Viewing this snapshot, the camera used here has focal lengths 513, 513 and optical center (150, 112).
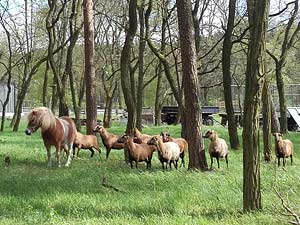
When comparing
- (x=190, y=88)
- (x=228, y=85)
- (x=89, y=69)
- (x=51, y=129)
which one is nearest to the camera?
(x=190, y=88)

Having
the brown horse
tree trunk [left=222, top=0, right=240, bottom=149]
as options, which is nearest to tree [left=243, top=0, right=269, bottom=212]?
the brown horse

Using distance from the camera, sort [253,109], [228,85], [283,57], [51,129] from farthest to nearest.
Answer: [283,57] → [228,85] → [51,129] → [253,109]

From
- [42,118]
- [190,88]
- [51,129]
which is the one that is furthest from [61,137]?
[190,88]

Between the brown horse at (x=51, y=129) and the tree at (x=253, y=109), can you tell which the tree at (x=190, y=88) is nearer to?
the brown horse at (x=51, y=129)

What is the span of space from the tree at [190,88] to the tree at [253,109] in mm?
5060

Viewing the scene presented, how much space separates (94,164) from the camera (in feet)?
45.5

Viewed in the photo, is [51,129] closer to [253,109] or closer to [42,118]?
[42,118]

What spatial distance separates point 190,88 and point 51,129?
4.04 meters

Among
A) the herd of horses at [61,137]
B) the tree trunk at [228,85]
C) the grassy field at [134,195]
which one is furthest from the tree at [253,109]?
the tree trunk at [228,85]

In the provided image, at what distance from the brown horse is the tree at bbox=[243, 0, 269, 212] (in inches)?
296

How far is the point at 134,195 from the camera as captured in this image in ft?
29.7

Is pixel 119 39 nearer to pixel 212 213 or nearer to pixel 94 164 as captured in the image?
pixel 94 164

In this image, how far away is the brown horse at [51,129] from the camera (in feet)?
44.3

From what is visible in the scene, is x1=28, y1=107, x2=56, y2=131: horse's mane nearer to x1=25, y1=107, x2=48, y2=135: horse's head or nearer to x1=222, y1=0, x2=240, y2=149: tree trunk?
x1=25, y1=107, x2=48, y2=135: horse's head
